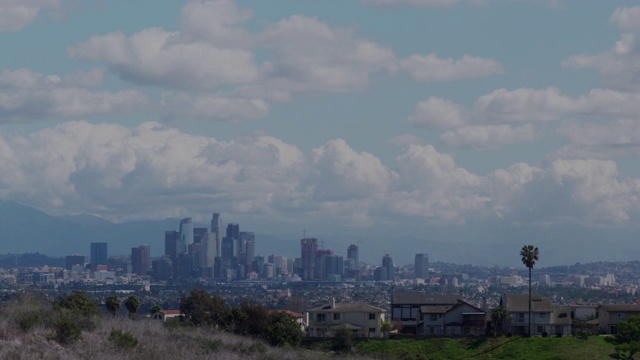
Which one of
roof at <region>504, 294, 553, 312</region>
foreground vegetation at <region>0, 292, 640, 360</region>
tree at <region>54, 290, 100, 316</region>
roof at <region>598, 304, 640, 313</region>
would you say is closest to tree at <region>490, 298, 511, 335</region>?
roof at <region>504, 294, 553, 312</region>

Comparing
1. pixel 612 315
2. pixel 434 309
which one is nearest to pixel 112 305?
pixel 434 309

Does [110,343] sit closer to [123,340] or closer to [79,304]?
[123,340]

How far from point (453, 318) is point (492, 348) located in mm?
14747

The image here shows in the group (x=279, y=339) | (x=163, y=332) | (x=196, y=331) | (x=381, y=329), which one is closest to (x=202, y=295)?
(x=381, y=329)

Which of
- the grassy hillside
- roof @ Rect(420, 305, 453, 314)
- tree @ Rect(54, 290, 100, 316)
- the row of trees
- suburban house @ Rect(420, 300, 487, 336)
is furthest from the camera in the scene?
Result: roof @ Rect(420, 305, 453, 314)

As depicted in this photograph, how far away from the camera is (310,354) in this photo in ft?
274

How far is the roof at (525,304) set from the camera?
114938 millimetres

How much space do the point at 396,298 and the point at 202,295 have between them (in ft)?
70.8

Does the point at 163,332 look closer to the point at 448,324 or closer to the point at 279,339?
the point at 279,339

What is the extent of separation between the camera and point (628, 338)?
9675 centimetres

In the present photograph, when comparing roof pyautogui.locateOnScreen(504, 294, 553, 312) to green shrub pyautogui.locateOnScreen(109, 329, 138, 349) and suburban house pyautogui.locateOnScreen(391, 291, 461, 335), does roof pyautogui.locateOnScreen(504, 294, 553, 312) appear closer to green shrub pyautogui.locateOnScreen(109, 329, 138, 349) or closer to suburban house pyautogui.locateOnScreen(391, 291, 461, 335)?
suburban house pyautogui.locateOnScreen(391, 291, 461, 335)

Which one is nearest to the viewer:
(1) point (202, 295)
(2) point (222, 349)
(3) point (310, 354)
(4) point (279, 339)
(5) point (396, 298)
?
(2) point (222, 349)

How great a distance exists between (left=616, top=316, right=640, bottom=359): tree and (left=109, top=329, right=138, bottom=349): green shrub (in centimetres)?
3947

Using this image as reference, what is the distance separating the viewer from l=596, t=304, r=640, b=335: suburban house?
375 ft
